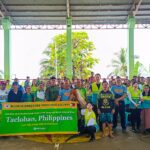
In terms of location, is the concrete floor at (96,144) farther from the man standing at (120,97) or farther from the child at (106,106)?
the man standing at (120,97)

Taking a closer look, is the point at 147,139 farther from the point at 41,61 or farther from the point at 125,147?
the point at 41,61

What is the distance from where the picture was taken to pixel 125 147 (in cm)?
679

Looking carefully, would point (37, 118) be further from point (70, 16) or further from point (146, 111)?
point (70, 16)

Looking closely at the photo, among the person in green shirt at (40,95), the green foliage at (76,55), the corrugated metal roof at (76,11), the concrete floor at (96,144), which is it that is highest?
the corrugated metal roof at (76,11)

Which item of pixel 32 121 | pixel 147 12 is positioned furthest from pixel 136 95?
pixel 147 12

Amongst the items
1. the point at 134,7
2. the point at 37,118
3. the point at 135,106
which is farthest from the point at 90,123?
the point at 134,7

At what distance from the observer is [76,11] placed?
20375 mm

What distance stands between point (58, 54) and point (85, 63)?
4029 millimetres

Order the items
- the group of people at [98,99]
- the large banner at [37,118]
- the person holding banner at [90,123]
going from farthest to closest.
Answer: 1. the group of people at [98,99]
2. the large banner at [37,118]
3. the person holding banner at [90,123]

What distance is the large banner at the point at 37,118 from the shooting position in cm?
770

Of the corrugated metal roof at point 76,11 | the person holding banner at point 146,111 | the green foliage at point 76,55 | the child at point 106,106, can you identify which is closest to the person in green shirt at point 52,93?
the child at point 106,106

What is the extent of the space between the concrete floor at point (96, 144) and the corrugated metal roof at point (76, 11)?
43.3 ft

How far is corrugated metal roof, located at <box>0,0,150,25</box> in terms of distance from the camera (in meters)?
19.1

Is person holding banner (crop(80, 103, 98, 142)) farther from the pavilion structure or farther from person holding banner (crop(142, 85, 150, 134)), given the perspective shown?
the pavilion structure
